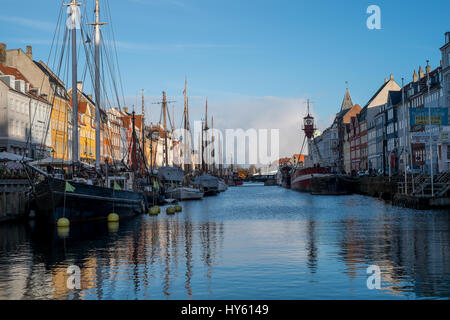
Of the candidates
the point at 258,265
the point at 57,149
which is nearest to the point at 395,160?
the point at 57,149

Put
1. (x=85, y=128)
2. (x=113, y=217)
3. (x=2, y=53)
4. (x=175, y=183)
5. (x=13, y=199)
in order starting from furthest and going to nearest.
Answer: (x=85, y=128), (x=175, y=183), (x=2, y=53), (x=13, y=199), (x=113, y=217)

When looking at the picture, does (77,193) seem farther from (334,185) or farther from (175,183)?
(334,185)

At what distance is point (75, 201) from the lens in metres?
44.6

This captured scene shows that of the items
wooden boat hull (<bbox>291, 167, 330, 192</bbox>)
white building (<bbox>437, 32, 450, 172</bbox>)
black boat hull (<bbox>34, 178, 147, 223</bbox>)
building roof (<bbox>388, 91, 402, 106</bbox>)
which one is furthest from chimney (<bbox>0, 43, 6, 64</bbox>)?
building roof (<bbox>388, 91, 402, 106</bbox>)

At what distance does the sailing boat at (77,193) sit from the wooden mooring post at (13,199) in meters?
2.63

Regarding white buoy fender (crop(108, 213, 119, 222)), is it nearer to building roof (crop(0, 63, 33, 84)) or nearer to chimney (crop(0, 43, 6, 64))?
building roof (crop(0, 63, 33, 84))

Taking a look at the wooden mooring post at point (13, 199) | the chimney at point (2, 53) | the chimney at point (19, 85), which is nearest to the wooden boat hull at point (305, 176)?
the chimney at point (19, 85)

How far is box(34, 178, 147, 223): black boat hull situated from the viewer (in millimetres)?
42656

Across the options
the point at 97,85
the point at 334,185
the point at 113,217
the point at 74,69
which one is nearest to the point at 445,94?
the point at 334,185

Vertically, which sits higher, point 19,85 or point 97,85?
point 19,85

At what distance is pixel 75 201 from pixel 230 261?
74.5ft

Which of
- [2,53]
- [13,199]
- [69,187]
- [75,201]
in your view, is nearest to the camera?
[69,187]

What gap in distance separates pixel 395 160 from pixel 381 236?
92667 millimetres

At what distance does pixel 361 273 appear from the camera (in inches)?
835
